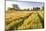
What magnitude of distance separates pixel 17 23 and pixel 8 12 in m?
0.23

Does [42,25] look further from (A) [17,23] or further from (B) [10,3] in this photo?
(B) [10,3]

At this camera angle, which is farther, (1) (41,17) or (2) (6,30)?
(1) (41,17)

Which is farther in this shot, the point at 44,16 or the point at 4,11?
the point at 44,16

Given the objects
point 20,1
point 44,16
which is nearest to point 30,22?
point 44,16

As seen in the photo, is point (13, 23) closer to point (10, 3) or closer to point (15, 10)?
point (15, 10)

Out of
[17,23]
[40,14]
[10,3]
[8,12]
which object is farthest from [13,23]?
[40,14]

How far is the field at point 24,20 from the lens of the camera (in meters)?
1.47

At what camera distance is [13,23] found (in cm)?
148

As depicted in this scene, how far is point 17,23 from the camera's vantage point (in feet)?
4.87

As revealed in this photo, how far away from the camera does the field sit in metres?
1.47

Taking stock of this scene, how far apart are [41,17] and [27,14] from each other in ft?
0.83

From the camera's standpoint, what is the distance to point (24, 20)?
4.94 ft

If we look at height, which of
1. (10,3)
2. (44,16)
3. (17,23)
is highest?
(10,3)

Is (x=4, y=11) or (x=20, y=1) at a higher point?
(x=20, y=1)
